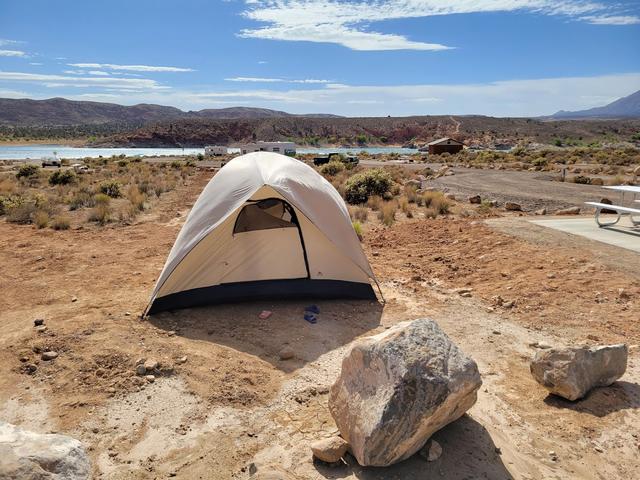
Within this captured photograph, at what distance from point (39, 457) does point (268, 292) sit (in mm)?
4345

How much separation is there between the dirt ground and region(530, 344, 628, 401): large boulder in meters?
0.12

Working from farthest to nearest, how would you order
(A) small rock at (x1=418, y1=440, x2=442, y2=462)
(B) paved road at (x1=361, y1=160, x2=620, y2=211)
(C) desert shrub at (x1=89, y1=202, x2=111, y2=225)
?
(B) paved road at (x1=361, y1=160, x2=620, y2=211), (C) desert shrub at (x1=89, y1=202, x2=111, y2=225), (A) small rock at (x1=418, y1=440, x2=442, y2=462)

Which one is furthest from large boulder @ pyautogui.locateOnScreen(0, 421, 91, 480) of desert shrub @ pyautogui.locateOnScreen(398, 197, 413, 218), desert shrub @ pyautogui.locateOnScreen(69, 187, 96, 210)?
desert shrub @ pyautogui.locateOnScreen(69, 187, 96, 210)

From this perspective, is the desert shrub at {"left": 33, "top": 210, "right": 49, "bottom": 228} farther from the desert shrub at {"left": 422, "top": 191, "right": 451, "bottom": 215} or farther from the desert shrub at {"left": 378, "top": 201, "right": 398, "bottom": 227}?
the desert shrub at {"left": 422, "top": 191, "right": 451, "bottom": 215}

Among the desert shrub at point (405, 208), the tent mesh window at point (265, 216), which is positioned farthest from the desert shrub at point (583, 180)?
the tent mesh window at point (265, 216)

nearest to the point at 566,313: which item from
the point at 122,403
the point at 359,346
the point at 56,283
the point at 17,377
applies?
the point at 359,346

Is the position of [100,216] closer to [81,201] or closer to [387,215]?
[81,201]

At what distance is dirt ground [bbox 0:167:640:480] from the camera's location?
13.2ft

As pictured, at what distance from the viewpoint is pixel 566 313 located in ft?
22.4

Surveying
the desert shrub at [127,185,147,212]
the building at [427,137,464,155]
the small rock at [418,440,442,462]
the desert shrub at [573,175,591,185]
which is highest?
the building at [427,137,464,155]

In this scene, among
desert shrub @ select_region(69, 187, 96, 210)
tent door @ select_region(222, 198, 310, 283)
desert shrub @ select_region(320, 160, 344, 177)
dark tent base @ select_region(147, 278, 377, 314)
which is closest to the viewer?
dark tent base @ select_region(147, 278, 377, 314)

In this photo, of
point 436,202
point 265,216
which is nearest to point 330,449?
point 265,216

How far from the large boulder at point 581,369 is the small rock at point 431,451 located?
1730 mm

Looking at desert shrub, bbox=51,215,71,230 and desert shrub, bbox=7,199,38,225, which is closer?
desert shrub, bbox=51,215,71,230
